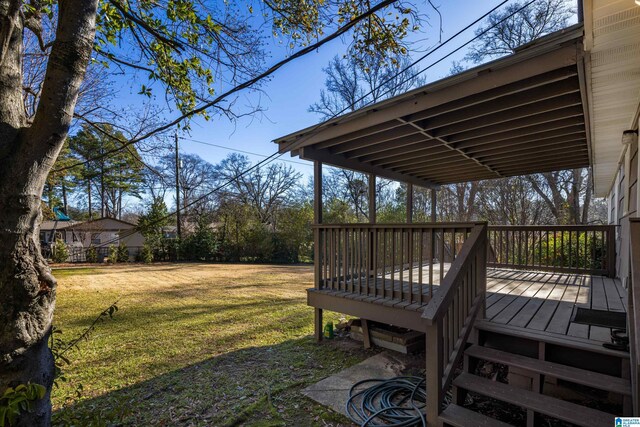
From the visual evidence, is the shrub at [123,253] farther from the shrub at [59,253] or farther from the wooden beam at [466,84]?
the wooden beam at [466,84]

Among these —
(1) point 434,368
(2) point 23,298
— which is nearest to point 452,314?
(1) point 434,368

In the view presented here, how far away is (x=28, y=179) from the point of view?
1.62 meters

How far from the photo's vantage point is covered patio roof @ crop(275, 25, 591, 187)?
2740mm

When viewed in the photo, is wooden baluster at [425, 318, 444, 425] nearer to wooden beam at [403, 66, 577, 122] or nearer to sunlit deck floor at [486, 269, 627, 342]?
sunlit deck floor at [486, 269, 627, 342]

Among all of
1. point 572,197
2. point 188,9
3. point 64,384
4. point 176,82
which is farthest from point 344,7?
point 572,197

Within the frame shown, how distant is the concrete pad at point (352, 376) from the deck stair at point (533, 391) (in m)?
1.01

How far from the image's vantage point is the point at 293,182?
22672 millimetres

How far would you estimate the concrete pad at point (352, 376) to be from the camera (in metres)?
2.95

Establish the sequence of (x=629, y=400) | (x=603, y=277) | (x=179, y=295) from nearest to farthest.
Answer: (x=629, y=400)
(x=603, y=277)
(x=179, y=295)

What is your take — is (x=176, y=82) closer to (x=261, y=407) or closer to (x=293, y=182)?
(x=261, y=407)

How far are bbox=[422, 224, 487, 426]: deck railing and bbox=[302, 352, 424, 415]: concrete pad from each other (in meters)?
0.94

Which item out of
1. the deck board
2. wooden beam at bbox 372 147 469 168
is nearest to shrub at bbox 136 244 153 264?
wooden beam at bbox 372 147 469 168

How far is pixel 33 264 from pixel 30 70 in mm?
5721

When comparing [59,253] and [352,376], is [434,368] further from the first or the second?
[59,253]
